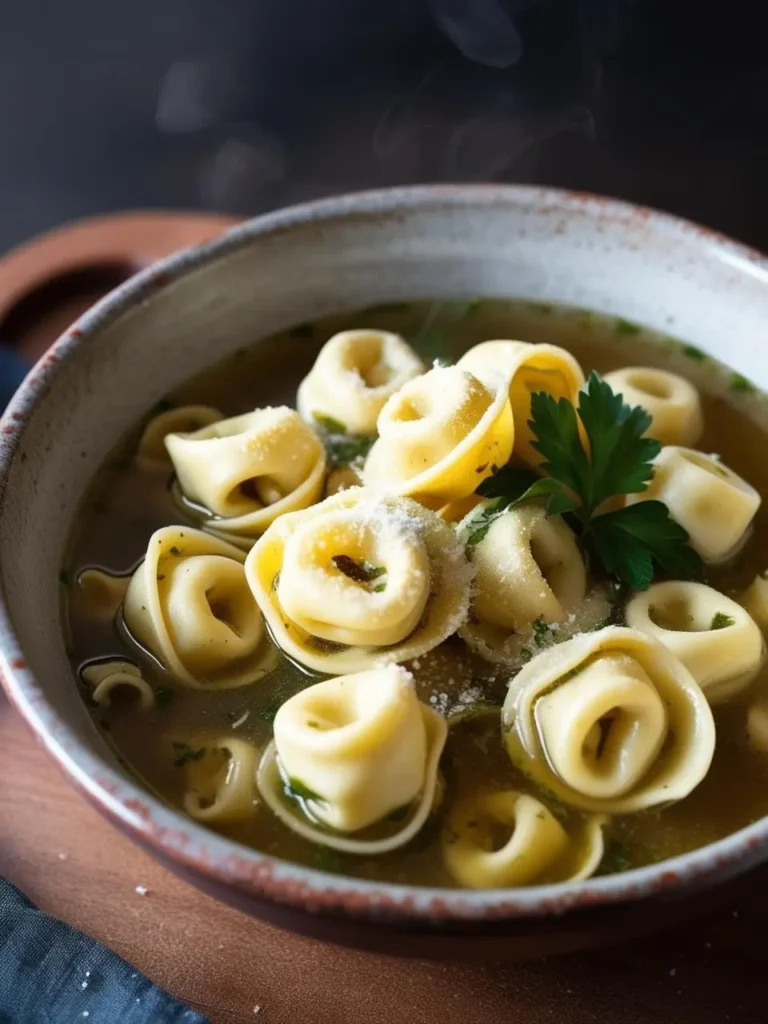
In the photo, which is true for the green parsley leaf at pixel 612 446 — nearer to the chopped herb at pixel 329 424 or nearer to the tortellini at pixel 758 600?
the tortellini at pixel 758 600

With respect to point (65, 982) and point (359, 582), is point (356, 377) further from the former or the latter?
point (65, 982)

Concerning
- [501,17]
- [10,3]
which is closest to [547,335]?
[501,17]

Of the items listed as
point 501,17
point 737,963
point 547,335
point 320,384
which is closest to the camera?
point 737,963

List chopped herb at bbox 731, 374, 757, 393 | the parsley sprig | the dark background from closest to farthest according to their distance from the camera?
the parsley sprig < chopped herb at bbox 731, 374, 757, 393 < the dark background

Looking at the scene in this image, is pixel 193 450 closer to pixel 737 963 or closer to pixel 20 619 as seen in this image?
pixel 20 619

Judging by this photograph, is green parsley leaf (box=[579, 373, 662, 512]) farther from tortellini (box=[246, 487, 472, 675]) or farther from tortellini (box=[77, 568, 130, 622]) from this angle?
tortellini (box=[77, 568, 130, 622])

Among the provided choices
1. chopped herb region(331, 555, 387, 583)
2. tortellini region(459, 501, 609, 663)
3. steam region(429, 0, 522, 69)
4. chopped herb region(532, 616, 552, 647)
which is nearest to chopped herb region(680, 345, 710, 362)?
tortellini region(459, 501, 609, 663)

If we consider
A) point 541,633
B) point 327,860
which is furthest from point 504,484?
point 327,860
